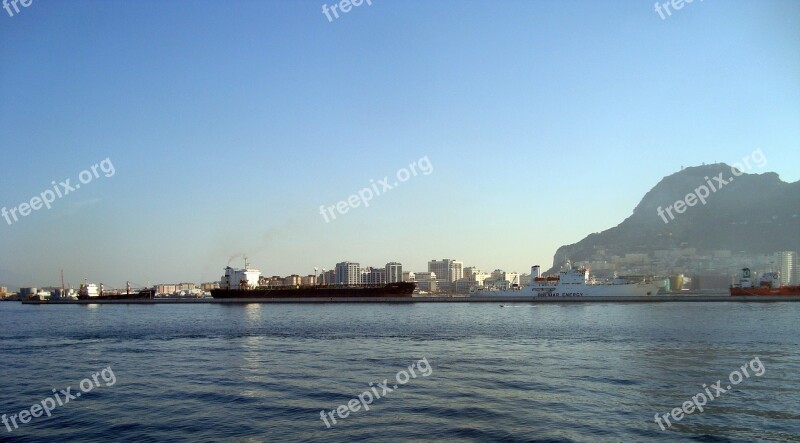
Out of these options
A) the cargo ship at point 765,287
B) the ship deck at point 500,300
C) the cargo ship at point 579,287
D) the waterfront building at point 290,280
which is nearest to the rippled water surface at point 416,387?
the ship deck at point 500,300

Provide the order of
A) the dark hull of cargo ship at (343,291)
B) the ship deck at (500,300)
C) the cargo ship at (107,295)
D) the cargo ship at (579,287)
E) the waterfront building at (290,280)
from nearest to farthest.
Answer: the ship deck at (500,300) → the cargo ship at (579,287) → the dark hull of cargo ship at (343,291) → the cargo ship at (107,295) → the waterfront building at (290,280)

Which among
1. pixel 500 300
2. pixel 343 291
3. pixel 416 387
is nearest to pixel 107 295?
pixel 343 291

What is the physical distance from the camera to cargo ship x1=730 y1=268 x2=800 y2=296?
97438 millimetres

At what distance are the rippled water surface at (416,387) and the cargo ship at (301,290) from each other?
254ft

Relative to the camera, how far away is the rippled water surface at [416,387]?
47.1 ft

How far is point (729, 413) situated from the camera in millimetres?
15602

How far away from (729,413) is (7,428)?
21.3 metres

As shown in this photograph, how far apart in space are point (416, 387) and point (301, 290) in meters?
99.8

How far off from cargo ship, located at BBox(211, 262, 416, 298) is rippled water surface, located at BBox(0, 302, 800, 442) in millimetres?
77485

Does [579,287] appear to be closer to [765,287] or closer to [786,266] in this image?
[765,287]

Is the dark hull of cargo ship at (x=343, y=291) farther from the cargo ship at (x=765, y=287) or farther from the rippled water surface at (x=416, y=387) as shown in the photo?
the rippled water surface at (x=416, y=387)

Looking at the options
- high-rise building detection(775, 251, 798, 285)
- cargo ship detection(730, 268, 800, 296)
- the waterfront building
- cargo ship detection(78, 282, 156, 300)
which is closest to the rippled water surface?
cargo ship detection(730, 268, 800, 296)

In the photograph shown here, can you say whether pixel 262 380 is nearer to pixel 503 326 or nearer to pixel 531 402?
pixel 531 402

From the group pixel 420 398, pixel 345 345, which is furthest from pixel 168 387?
pixel 345 345
